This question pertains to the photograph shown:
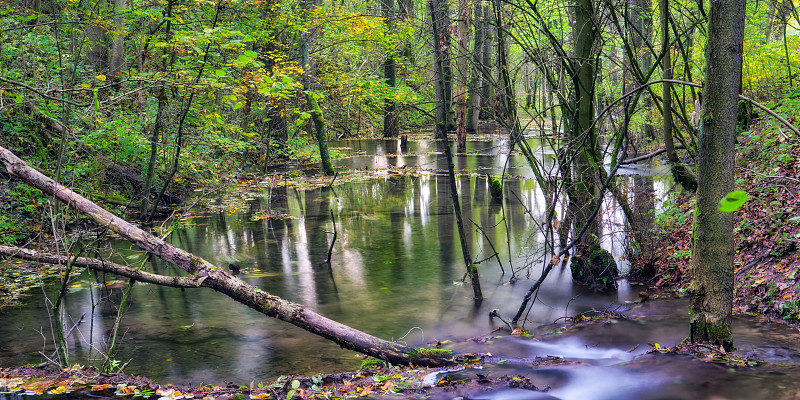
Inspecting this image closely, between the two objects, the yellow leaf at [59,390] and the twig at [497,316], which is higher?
the yellow leaf at [59,390]

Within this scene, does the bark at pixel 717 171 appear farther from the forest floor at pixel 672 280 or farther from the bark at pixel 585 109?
the bark at pixel 585 109

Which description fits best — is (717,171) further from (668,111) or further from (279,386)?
(668,111)

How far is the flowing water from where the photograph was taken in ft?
17.7

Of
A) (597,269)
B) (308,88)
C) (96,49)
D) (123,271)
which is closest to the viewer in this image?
(123,271)

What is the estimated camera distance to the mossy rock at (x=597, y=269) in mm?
9398

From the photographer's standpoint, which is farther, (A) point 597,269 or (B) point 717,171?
(A) point 597,269

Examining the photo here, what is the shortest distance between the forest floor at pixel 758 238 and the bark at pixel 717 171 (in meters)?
0.85

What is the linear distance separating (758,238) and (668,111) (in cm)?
241

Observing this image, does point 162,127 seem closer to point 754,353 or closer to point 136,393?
point 136,393

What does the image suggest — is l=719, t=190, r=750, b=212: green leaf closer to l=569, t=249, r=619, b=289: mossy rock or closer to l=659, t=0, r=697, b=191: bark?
l=659, t=0, r=697, b=191: bark

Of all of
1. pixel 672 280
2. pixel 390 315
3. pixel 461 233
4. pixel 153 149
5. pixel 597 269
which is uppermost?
pixel 153 149

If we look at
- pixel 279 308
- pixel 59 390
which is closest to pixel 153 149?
pixel 279 308

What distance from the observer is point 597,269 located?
9523 mm

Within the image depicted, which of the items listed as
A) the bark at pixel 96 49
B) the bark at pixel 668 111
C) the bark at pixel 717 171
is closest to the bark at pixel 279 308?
the bark at pixel 717 171
